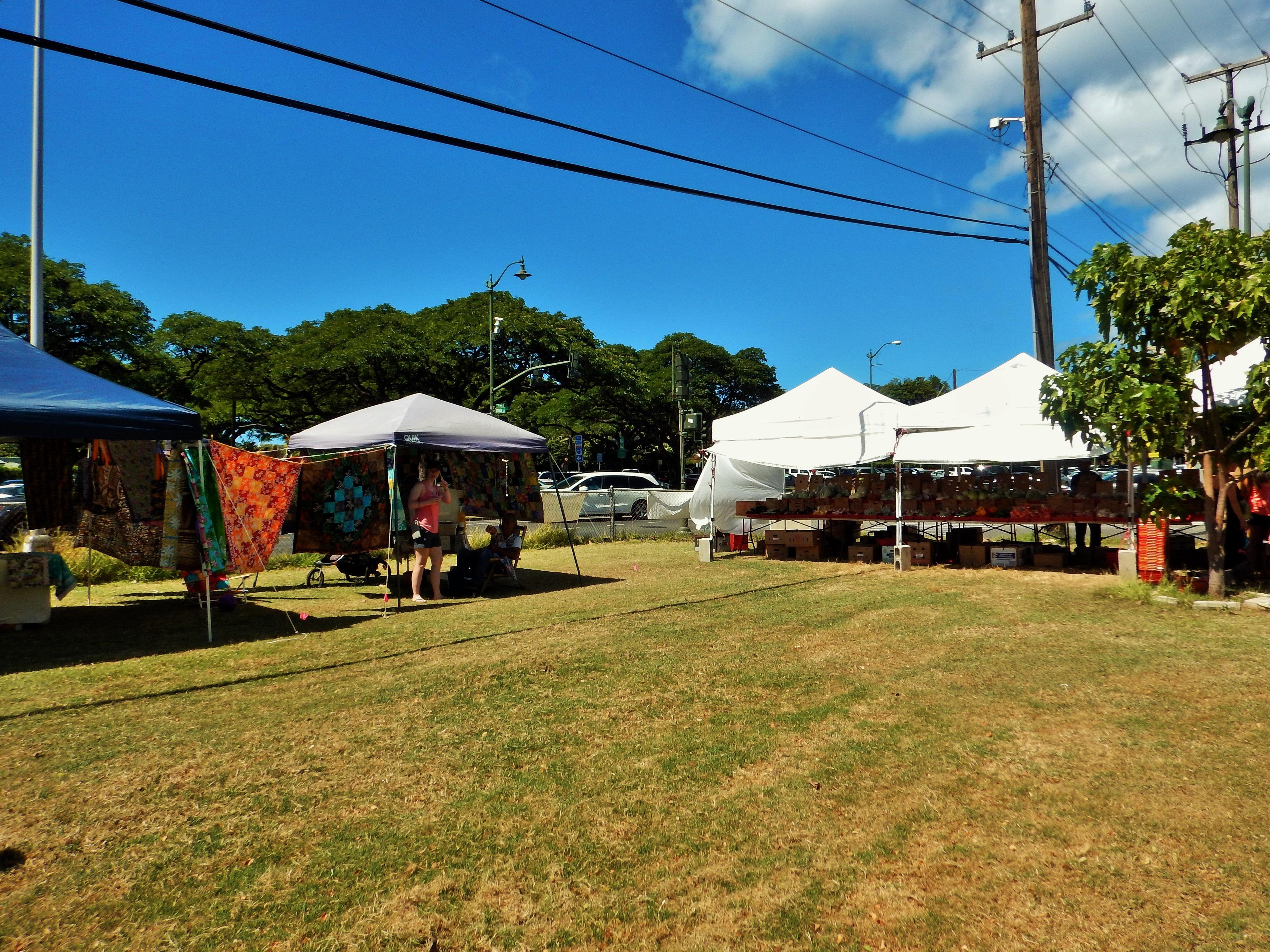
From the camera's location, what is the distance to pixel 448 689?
600cm

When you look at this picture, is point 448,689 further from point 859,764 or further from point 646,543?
point 646,543

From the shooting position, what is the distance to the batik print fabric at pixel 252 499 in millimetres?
8586

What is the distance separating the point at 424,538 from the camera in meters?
10.1

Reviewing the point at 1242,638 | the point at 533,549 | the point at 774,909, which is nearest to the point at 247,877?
the point at 774,909

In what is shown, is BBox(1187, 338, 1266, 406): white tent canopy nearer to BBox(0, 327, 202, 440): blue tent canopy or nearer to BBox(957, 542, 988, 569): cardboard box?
BBox(957, 542, 988, 569): cardboard box

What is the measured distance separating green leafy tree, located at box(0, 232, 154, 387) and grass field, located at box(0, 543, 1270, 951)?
28751mm

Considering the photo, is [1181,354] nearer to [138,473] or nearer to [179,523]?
[179,523]

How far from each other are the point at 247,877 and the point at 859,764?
9.94ft

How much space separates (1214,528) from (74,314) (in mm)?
36335

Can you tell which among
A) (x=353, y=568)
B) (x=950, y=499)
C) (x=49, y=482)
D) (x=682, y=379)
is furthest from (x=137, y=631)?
(x=682, y=379)

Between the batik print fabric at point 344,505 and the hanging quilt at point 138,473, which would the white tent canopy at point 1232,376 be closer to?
the batik print fabric at point 344,505

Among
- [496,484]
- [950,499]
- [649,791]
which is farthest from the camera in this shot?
[950,499]

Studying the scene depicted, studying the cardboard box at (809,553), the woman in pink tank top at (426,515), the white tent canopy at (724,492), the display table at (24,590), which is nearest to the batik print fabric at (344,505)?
the woman in pink tank top at (426,515)

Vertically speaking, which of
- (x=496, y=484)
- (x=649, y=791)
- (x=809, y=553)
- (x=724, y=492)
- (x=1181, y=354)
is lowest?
(x=649, y=791)
